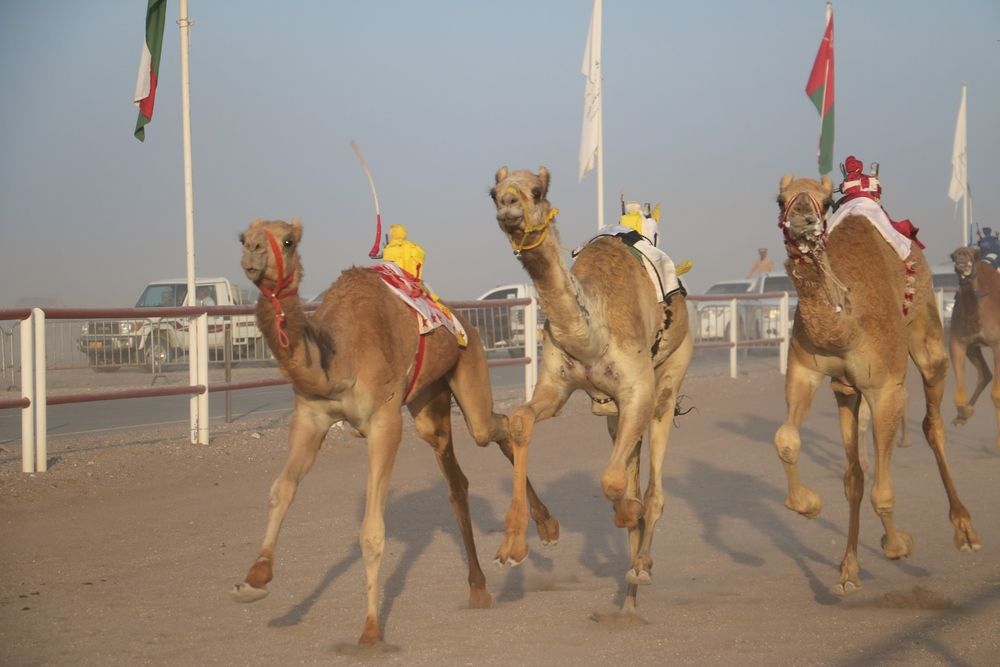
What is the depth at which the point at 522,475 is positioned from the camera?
6199 millimetres

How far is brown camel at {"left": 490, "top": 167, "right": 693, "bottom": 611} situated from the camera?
18.5 feet

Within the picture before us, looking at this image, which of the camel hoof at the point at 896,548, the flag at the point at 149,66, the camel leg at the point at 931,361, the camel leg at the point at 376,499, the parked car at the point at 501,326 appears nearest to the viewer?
the camel leg at the point at 376,499

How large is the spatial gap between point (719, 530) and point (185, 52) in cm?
916

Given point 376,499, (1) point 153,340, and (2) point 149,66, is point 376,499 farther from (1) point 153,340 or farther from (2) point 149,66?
(2) point 149,66

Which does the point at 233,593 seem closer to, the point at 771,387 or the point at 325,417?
the point at 325,417

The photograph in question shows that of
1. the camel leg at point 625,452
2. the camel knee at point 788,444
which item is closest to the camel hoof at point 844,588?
the camel knee at point 788,444

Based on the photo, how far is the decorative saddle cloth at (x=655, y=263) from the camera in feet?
23.9

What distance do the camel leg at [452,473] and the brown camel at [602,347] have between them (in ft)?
3.10

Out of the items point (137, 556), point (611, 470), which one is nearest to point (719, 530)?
point (611, 470)

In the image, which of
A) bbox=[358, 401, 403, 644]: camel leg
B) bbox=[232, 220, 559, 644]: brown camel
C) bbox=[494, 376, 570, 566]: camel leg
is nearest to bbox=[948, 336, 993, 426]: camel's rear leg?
bbox=[232, 220, 559, 644]: brown camel

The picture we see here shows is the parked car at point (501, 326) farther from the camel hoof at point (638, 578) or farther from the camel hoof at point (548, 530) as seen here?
the camel hoof at point (638, 578)

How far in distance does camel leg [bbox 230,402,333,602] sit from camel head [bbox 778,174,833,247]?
2786 millimetres

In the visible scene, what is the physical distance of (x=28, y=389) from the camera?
36.0 feet

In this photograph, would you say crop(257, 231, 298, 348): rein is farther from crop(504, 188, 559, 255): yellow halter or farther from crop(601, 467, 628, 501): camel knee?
crop(601, 467, 628, 501): camel knee
